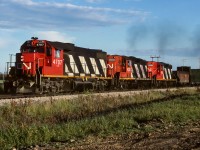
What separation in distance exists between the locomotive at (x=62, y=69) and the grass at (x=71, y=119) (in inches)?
211

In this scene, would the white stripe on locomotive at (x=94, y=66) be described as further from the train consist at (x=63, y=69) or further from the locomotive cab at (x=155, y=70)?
the locomotive cab at (x=155, y=70)

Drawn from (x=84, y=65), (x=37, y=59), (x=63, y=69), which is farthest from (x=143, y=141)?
(x=84, y=65)

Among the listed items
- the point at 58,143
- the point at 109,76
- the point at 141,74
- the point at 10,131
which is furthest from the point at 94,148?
the point at 141,74

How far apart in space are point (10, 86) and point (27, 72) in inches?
56.8

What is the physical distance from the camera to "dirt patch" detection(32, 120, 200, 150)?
7.46m

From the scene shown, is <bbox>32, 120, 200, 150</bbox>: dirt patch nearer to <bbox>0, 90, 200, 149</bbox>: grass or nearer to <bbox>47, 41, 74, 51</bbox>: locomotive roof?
<bbox>0, 90, 200, 149</bbox>: grass

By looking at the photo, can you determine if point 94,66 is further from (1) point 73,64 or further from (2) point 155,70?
(2) point 155,70

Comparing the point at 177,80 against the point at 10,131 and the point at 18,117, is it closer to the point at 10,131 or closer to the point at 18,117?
the point at 18,117

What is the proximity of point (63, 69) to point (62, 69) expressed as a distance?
166mm

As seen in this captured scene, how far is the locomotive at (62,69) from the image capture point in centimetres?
2480

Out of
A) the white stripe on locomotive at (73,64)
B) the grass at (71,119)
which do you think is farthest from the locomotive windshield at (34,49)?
the grass at (71,119)

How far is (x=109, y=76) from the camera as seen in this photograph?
3456 centimetres

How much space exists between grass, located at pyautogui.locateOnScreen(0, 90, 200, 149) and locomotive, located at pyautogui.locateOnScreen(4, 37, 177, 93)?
537 centimetres

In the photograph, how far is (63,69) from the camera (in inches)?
1067
